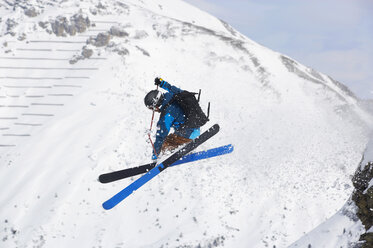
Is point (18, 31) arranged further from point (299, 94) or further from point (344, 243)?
point (344, 243)

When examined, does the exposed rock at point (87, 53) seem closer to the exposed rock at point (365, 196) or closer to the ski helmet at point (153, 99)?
the ski helmet at point (153, 99)

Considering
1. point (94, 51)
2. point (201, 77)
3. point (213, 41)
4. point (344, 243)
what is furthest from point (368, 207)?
point (213, 41)

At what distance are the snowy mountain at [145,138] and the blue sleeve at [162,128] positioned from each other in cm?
462

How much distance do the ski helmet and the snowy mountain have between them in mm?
5060

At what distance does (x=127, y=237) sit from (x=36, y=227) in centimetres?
479

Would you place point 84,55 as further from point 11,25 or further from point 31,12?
→ point 31,12

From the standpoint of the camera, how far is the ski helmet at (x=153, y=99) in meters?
5.23

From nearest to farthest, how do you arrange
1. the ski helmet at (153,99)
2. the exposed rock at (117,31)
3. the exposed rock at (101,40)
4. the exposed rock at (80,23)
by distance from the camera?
1. the ski helmet at (153,99)
2. the exposed rock at (101,40)
3. the exposed rock at (117,31)
4. the exposed rock at (80,23)

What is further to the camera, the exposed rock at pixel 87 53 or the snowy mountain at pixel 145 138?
the exposed rock at pixel 87 53

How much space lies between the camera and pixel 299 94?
32.9m

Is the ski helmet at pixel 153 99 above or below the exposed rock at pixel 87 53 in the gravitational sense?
above

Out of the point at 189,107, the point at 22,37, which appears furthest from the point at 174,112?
the point at 22,37

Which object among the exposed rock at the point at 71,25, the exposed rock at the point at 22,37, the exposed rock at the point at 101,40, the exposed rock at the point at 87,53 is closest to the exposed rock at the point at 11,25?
the exposed rock at the point at 22,37

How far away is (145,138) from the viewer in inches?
874
